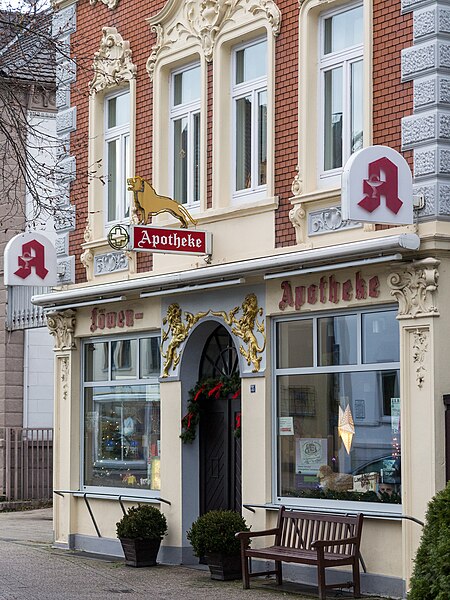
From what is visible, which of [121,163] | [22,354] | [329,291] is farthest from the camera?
[22,354]

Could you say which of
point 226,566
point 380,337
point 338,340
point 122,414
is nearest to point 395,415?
point 380,337

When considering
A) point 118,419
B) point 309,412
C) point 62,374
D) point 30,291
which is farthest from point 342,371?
point 30,291

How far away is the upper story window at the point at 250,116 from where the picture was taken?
1655cm

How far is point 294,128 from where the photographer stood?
1570cm

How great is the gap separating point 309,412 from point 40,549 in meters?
5.91

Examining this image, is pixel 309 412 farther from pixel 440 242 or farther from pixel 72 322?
pixel 72 322

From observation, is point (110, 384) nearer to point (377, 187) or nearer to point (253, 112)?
point (253, 112)

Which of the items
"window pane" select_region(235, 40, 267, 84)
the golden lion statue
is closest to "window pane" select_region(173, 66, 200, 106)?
"window pane" select_region(235, 40, 267, 84)

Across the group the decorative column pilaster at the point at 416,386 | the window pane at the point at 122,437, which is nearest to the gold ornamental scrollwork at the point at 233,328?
the window pane at the point at 122,437

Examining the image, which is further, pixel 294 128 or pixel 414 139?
pixel 294 128

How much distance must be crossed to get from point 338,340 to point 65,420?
616 centimetres

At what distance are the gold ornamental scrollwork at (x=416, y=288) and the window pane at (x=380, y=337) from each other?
0.38 metres

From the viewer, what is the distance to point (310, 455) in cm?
1546

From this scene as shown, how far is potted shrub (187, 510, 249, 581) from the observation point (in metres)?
15.5
